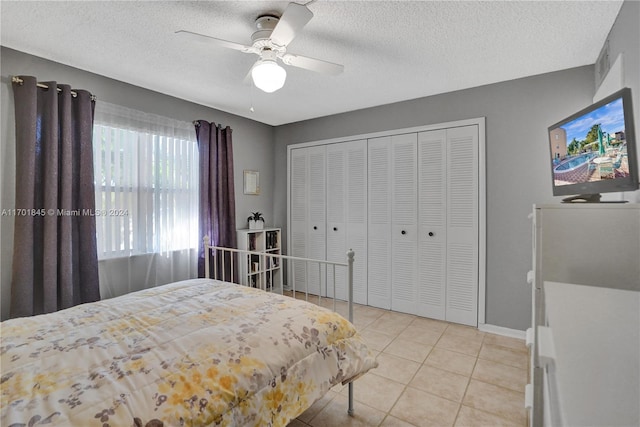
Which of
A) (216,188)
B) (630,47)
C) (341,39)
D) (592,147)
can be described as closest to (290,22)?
(341,39)

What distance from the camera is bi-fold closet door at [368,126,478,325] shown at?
3.10 meters

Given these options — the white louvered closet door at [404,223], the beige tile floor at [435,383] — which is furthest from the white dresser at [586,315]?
the white louvered closet door at [404,223]

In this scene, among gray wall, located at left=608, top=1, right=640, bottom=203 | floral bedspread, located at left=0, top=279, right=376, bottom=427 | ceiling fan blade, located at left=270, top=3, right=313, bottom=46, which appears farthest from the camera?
gray wall, located at left=608, top=1, right=640, bottom=203

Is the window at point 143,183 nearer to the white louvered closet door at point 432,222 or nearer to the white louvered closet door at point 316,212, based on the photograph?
the white louvered closet door at point 316,212

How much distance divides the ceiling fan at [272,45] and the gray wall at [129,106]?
4.57ft

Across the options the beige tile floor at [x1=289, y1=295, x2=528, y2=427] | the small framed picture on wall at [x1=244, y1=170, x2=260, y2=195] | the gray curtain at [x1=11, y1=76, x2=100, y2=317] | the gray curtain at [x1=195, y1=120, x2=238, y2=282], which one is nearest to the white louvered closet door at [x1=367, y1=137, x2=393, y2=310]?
the beige tile floor at [x1=289, y1=295, x2=528, y2=427]

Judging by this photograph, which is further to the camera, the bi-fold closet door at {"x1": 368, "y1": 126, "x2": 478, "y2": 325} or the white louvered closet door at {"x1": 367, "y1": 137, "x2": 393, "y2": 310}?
the white louvered closet door at {"x1": 367, "y1": 137, "x2": 393, "y2": 310}

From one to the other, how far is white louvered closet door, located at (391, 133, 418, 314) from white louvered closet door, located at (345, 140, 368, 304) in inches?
14.4

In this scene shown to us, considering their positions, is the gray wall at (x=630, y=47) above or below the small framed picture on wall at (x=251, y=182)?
above

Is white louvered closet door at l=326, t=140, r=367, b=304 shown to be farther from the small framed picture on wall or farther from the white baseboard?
the white baseboard

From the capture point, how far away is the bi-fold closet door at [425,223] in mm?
3100

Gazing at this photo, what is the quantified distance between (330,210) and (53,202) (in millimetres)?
2788

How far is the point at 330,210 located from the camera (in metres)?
4.04

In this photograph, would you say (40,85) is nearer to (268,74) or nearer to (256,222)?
(268,74)
